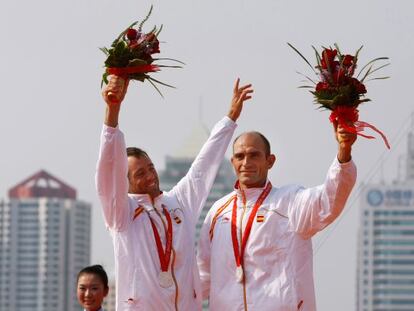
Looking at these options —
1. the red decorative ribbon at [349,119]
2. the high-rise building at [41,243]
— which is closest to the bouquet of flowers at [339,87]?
the red decorative ribbon at [349,119]

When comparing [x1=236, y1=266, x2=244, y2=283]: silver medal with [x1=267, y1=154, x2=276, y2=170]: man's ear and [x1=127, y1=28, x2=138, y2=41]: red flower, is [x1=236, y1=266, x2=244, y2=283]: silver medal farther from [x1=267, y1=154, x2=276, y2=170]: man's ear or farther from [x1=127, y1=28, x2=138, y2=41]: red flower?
[x1=127, y1=28, x2=138, y2=41]: red flower

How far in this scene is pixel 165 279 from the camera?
13.0 metres

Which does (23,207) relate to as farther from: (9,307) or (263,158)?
(263,158)

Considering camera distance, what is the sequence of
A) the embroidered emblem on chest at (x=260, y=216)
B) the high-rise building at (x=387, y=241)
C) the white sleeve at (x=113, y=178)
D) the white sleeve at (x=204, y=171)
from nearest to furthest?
the white sleeve at (x=113, y=178), the embroidered emblem on chest at (x=260, y=216), the white sleeve at (x=204, y=171), the high-rise building at (x=387, y=241)

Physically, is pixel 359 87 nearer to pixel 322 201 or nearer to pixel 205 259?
pixel 322 201

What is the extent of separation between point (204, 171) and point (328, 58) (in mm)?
1324

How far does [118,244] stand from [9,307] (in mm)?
169936

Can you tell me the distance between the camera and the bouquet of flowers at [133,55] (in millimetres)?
12742

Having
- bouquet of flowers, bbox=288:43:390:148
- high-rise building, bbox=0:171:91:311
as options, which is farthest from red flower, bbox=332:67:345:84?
high-rise building, bbox=0:171:91:311

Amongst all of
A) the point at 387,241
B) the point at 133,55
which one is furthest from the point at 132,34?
the point at 387,241

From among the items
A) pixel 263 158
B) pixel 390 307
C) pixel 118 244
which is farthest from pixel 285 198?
pixel 390 307

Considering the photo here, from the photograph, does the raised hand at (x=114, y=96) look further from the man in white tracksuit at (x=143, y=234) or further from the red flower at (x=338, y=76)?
the red flower at (x=338, y=76)

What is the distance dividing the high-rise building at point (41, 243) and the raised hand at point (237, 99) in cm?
16057

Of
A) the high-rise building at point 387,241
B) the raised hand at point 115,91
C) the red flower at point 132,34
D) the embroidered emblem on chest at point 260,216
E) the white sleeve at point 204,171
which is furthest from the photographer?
the high-rise building at point 387,241
